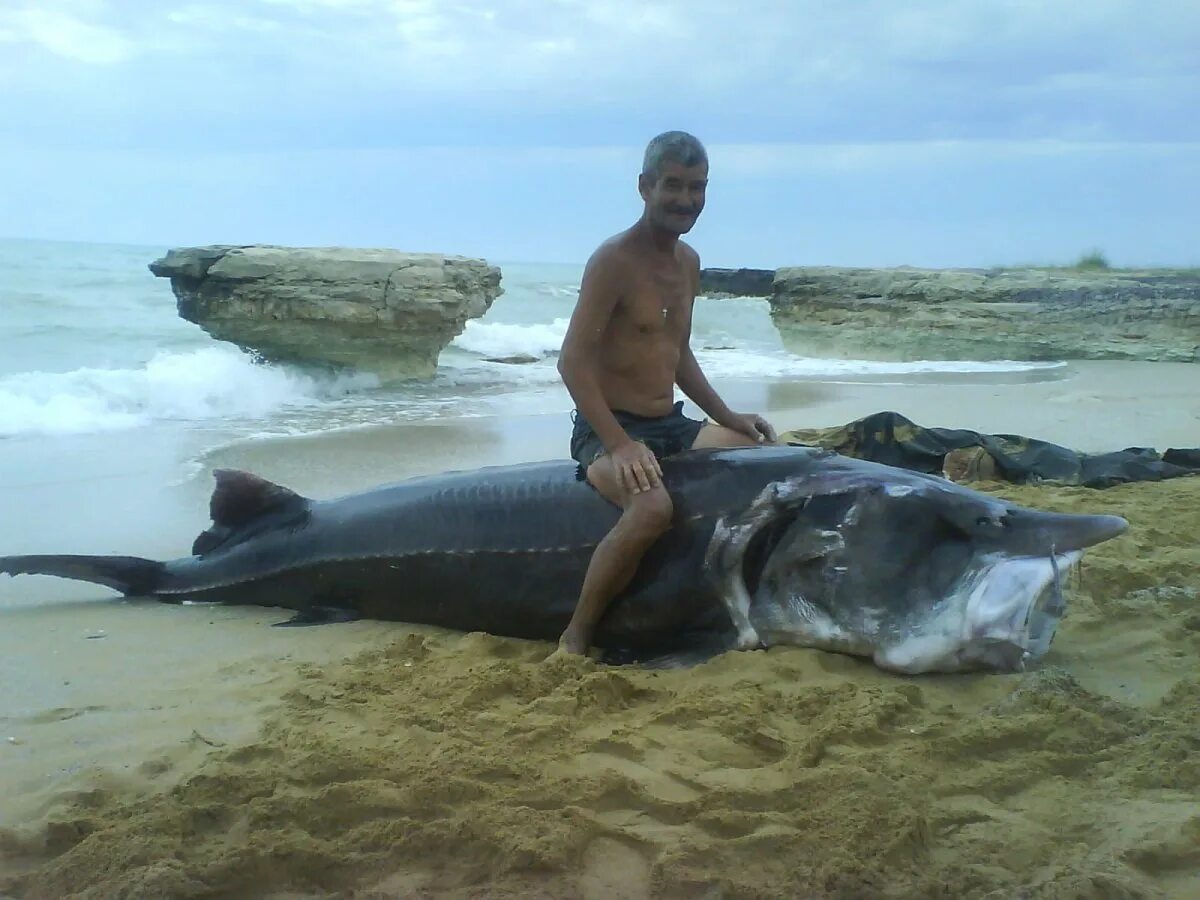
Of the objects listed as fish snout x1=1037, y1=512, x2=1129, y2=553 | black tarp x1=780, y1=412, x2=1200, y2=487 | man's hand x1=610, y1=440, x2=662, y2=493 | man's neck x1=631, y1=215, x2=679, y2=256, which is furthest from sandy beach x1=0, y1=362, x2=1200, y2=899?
black tarp x1=780, y1=412, x2=1200, y2=487

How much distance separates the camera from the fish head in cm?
341

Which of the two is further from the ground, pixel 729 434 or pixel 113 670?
pixel 729 434

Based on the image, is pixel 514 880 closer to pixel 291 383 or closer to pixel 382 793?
pixel 382 793

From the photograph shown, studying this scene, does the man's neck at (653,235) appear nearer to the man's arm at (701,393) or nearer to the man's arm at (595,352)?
the man's arm at (595,352)

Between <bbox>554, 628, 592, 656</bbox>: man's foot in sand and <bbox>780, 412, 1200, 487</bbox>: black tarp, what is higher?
<bbox>780, 412, 1200, 487</bbox>: black tarp

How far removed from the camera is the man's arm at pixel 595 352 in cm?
395

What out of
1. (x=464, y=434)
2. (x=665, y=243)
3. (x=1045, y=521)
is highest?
(x=665, y=243)

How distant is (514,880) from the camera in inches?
96.7

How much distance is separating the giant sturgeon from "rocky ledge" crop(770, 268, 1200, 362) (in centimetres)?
1462

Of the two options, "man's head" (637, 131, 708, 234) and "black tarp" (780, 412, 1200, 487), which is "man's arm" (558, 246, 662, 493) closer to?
"man's head" (637, 131, 708, 234)

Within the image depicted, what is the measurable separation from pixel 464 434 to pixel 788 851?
799 cm

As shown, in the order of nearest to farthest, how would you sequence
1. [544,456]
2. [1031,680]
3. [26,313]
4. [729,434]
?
[1031,680]
[729,434]
[544,456]
[26,313]

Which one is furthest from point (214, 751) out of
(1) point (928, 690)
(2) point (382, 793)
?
(1) point (928, 690)

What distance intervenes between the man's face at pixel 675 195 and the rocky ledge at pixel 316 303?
11799mm
